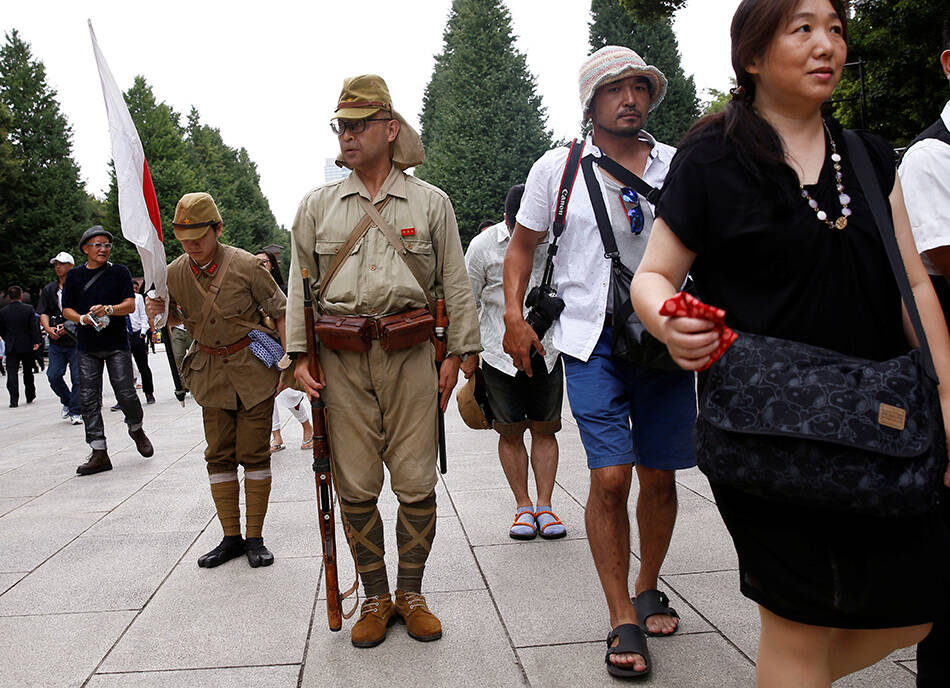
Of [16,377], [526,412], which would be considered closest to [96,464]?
[526,412]

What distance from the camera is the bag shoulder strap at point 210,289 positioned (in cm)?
497

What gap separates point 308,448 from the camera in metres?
8.73

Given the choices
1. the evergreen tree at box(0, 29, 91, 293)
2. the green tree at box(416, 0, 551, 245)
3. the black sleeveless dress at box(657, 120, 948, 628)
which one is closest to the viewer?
the black sleeveless dress at box(657, 120, 948, 628)

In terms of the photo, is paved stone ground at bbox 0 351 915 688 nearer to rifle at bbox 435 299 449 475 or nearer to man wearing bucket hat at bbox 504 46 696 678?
man wearing bucket hat at bbox 504 46 696 678

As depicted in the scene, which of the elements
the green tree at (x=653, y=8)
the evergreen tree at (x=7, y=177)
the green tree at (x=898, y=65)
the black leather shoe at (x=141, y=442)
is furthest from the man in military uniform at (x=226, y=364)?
the evergreen tree at (x=7, y=177)

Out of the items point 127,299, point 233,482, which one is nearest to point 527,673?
point 233,482

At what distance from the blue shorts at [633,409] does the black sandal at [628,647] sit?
59 centimetres

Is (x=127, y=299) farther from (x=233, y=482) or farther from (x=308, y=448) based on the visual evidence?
(x=233, y=482)

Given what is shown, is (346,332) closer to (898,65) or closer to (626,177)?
(626,177)

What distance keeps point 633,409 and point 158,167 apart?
54.2 metres

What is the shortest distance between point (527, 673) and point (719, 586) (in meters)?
1.18

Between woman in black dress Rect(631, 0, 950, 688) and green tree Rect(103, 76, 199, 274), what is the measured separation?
170ft

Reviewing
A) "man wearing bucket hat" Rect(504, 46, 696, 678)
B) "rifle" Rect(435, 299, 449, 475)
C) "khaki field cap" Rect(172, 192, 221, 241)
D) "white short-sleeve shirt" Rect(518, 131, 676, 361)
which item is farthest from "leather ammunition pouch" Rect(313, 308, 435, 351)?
"khaki field cap" Rect(172, 192, 221, 241)

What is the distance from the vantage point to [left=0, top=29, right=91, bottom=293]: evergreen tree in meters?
47.4
